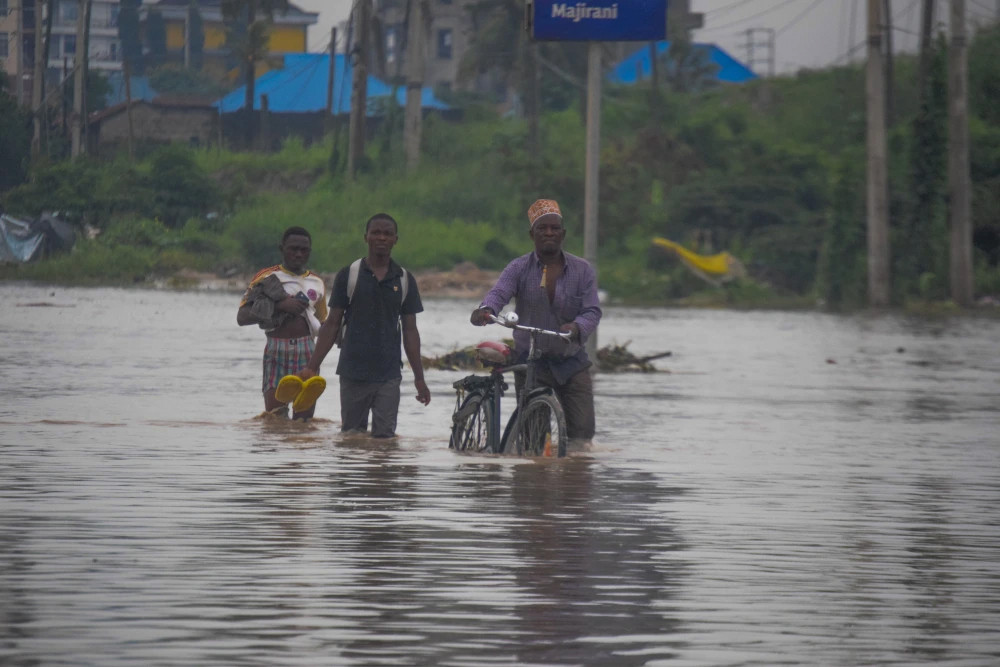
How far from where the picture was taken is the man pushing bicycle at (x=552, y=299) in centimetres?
1145

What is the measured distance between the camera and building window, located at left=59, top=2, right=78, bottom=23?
3565 centimetres

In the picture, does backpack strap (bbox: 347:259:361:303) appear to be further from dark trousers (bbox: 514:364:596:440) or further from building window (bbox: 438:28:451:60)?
building window (bbox: 438:28:451:60)

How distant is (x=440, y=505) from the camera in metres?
9.51

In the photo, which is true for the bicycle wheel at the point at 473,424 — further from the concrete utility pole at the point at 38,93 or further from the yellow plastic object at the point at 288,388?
the concrete utility pole at the point at 38,93

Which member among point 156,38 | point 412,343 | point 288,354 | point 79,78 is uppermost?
point 156,38

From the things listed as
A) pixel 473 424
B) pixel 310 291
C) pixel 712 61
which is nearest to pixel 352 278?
pixel 310 291

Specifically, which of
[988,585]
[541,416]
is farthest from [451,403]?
[988,585]

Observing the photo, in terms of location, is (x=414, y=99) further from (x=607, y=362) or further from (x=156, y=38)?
(x=607, y=362)

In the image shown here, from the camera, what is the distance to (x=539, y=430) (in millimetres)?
11641

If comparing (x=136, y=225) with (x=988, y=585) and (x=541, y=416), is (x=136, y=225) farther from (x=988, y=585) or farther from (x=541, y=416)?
(x=988, y=585)

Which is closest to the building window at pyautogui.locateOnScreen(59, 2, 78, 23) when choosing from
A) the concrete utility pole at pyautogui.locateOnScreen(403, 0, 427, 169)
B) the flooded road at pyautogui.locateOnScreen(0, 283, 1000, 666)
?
the flooded road at pyautogui.locateOnScreen(0, 283, 1000, 666)

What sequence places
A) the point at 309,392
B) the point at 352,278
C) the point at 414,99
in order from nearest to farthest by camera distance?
the point at 352,278 < the point at 309,392 < the point at 414,99

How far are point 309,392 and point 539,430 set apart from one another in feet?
5.71

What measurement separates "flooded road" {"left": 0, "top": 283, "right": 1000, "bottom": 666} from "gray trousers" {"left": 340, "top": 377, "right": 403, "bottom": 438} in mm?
105
